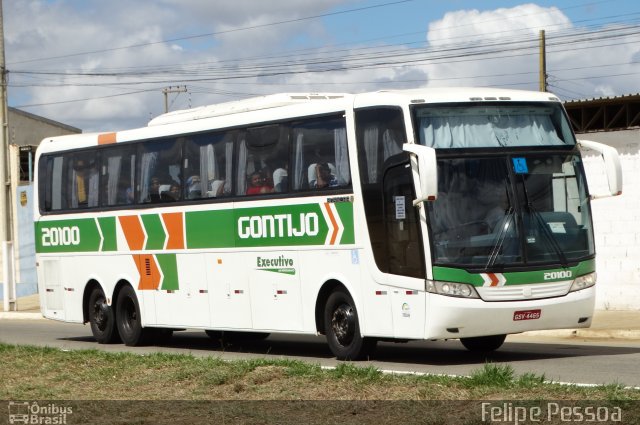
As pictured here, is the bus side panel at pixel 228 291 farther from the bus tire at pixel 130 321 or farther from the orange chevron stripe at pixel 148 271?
the bus tire at pixel 130 321

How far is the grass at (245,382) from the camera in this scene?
10.5 metres

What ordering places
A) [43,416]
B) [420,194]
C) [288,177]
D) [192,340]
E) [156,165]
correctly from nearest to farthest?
[43,416]
[420,194]
[288,177]
[156,165]
[192,340]

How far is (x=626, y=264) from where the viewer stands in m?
22.0

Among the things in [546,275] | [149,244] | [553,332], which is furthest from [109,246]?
[546,275]

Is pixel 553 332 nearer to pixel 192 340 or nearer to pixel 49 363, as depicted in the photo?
pixel 192 340

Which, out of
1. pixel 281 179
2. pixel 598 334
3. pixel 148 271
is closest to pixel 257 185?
pixel 281 179

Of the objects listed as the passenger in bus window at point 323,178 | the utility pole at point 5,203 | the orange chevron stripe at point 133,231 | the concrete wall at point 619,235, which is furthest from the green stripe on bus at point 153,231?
the utility pole at point 5,203

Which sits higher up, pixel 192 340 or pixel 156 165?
pixel 156 165

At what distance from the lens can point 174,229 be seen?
19219mm

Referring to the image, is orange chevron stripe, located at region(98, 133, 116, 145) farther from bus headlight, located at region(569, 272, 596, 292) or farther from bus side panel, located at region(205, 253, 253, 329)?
bus headlight, located at region(569, 272, 596, 292)

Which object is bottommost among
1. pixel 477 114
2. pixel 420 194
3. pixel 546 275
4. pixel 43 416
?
pixel 43 416

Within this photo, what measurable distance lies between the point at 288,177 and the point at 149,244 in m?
4.04

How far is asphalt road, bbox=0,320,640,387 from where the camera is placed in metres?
13.6

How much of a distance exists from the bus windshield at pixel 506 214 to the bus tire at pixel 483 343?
2.19 m
